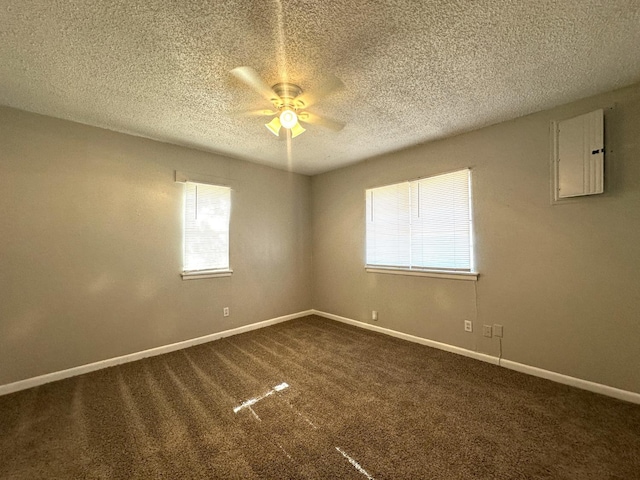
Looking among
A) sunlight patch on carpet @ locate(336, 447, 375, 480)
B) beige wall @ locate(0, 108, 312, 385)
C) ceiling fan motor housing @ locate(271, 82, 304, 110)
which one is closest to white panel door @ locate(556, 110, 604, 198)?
ceiling fan motor housing @ locate(271, 82, 304, 110)

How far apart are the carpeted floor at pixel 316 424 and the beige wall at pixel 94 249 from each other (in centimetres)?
40

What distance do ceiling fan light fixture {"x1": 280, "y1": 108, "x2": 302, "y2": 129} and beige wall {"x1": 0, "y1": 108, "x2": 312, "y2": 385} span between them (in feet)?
6.10

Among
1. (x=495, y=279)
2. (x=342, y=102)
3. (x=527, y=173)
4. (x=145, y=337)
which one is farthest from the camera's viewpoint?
(x=145, y=337)

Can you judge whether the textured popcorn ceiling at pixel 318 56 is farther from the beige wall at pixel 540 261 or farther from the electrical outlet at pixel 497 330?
the electrical outlet at pixel 497 330

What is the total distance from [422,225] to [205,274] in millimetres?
2848

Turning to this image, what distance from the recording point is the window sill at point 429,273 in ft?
9.52

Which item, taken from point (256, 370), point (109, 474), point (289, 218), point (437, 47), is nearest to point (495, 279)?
point (437, 47)

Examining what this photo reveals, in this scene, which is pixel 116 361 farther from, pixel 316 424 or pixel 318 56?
pixel 318 56

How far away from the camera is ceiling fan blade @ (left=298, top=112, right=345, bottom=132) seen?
217 cm

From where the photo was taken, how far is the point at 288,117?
6.82 ft

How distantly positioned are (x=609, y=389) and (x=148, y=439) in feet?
11.4

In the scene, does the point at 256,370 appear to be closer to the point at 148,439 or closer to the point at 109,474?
the point at 148,439

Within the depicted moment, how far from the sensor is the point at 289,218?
14.6ft

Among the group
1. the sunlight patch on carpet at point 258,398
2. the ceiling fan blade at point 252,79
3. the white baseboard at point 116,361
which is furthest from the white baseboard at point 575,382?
the ceiling fan blade at point 252,79
